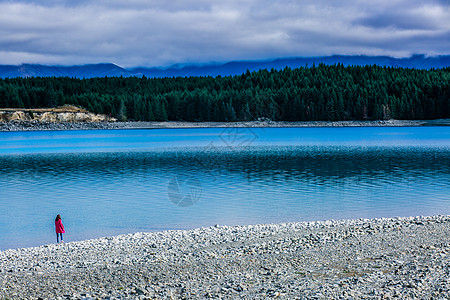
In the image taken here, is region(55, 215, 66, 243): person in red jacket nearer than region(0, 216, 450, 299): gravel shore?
No

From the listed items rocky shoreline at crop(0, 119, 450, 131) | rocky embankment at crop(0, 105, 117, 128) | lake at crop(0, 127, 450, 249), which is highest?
rocky embankment at crop(0, 105, 117, 128)

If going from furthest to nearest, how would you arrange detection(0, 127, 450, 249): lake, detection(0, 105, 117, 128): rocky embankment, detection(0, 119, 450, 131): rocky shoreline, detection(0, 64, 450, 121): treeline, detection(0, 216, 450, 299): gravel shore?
detection(0, 64, 450, 121): treeline
detection(0, 105, 117, 128): rocky embankment
detection(0, 119, 450, 131): rocky shoreline
detection(0, 127, 450, 249): lake
detection(0, 216, 450, 299): gravel shore

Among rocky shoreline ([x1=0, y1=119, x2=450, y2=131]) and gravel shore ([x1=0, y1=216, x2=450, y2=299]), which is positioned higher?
rocky shoreline ([x1=0, y1=119, x2=450, y2=131])

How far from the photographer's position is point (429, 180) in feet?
120

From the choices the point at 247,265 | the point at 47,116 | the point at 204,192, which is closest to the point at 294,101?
the point at 47,116

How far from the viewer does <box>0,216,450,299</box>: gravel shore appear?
37.4ft

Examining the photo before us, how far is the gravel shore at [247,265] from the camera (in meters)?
11.4

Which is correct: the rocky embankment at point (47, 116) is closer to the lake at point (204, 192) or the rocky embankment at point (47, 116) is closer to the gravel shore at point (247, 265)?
the lake at point (204, 192)

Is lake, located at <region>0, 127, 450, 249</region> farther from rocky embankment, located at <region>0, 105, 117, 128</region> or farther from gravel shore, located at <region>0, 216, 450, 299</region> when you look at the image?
rocky embankment, located at <region>0, 105, 117, 128</region>

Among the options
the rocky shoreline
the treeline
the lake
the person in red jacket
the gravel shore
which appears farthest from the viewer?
the treeline

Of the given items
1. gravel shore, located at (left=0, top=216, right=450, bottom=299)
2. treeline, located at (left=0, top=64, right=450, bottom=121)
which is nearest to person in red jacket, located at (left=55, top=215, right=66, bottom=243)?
gravel shore, located at (left=0, top=216, right=450, bottom=299)

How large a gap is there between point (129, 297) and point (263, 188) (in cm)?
2325

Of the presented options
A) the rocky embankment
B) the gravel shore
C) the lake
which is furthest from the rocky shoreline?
the gravel shore

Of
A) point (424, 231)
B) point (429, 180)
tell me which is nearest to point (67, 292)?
point (424, 231)
